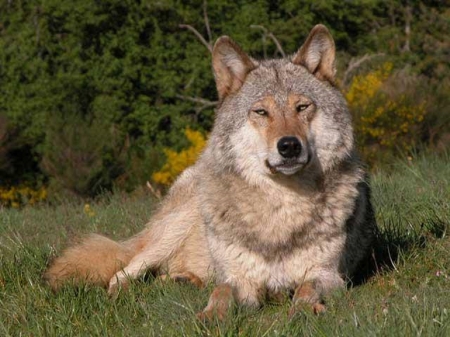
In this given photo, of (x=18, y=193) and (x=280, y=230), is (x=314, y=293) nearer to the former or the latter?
(x=280, y=230)

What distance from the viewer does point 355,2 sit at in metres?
29.0

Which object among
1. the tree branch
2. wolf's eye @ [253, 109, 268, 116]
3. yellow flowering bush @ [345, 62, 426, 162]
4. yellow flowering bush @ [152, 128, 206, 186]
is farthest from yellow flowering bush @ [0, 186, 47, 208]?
wolf's eye @ [253, 109, 268, 116]

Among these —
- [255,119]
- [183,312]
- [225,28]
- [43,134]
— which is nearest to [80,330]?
[183,312]

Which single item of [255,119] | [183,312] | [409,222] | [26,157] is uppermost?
[255,119]

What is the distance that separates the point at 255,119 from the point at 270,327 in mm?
1603

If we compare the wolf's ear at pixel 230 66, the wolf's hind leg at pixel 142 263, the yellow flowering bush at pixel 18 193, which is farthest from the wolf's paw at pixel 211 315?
the yellow flowering bush at pixel 18 193

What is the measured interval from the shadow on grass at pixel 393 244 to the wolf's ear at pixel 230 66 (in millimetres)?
1500

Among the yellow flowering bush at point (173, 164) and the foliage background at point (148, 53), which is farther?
the foliage background at point (148, 53)

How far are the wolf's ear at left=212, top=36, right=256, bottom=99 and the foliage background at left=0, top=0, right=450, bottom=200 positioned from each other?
67.0 ft

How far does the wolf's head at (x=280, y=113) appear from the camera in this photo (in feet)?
16.4

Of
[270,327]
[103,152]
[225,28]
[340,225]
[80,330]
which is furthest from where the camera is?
[225,28]

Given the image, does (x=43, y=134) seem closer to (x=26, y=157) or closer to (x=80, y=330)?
(x=26, y=157)

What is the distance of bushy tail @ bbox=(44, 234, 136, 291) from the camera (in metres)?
5.35

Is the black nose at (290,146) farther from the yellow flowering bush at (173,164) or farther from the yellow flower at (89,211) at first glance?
the yellow flowering bush at (173,164)
